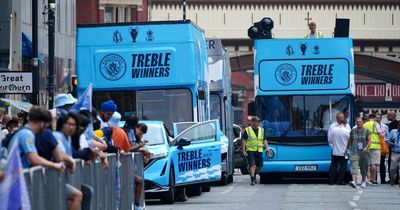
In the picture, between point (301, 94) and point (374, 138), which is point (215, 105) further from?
point (374, 138)

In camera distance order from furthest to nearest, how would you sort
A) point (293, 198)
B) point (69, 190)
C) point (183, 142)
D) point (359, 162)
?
point (359, 162) → point (293, 198) → point (183, 142) → point (69, 190)

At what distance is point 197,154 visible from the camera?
26688 mm

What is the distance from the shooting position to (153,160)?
2489cm

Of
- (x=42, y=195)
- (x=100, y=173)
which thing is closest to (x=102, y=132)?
(x=100, y=173)

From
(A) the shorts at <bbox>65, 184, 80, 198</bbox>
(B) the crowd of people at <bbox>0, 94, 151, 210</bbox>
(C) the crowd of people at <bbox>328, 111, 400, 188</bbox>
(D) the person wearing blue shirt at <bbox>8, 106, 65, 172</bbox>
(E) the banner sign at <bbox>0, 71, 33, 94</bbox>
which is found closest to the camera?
(D) the person wearing blue shirt at <bbox>8, 106, 65, 172</bbox>

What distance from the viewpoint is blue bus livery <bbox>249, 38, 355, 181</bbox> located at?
109ft

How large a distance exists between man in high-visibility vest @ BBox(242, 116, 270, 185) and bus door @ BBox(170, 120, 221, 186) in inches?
219

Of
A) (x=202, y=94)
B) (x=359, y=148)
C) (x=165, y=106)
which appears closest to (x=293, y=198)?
(x=202, y=94)

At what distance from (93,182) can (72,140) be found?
796 millimetres

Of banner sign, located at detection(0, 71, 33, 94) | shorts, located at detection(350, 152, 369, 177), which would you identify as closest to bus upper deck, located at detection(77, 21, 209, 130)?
banner sign, located at detection(0, 71, 33, 94)

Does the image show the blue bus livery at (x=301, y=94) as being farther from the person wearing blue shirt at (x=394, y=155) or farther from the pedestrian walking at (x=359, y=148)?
the person wearing blue shirt at (x=394, y=155)

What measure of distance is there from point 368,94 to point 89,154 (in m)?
91.7

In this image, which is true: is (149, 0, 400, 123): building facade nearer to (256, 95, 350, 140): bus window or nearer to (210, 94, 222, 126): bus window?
(210, 94, 222, 126): bus window

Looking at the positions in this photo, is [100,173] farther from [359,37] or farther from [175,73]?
[359,37]
